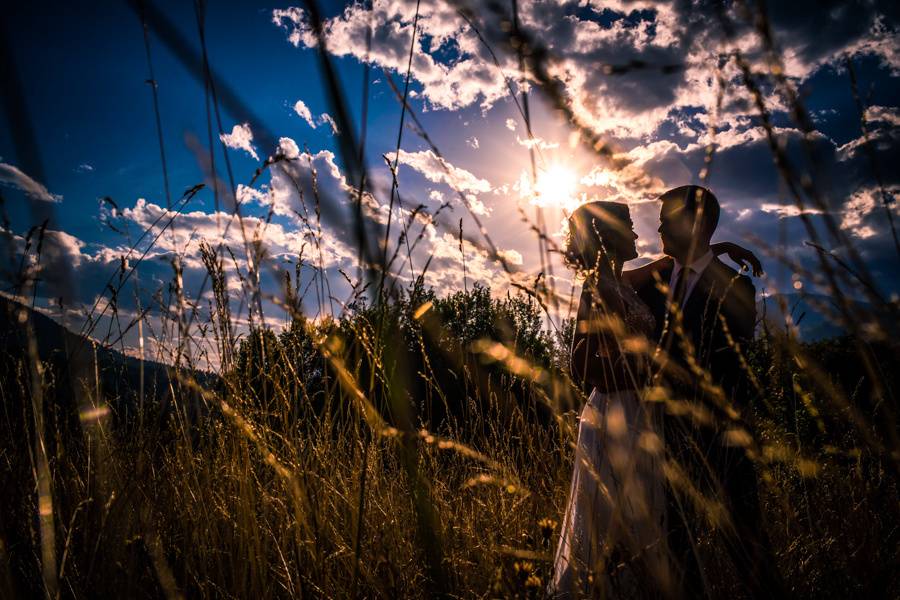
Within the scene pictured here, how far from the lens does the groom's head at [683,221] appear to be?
186 centimetres

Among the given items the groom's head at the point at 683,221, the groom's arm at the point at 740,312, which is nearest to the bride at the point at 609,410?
the groom's head at the point at 683,221

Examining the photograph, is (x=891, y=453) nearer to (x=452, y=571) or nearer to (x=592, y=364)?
(x=592, y=364)

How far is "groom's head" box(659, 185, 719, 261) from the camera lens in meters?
1.86

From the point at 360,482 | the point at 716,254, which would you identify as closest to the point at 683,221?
the point at 716,254

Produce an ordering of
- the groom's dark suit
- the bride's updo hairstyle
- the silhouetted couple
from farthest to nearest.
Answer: the bride's updo hairstyle → the groom's dark suit → the silhouetted couple

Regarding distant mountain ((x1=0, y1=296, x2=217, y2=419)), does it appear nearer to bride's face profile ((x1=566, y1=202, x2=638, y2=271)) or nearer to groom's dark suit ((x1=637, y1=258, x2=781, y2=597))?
bride's face profile ((x1=566, y1=202, x2=638, y2=271))

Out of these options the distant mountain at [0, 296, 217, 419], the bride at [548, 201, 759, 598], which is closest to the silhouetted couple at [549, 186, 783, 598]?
the bride at [548, 201, 759, 598]

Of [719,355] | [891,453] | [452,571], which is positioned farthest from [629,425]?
[891,453]

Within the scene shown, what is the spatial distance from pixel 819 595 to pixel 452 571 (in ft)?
3.71

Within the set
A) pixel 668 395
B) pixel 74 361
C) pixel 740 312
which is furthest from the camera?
pixel 740 312

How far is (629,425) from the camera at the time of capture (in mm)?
1676

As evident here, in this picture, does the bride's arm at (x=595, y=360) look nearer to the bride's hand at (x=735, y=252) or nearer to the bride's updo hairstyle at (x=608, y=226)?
the bride's updo hairstyle at (x=608, y=226)

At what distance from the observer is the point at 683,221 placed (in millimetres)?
1868

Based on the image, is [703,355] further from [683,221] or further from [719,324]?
[683,221]
